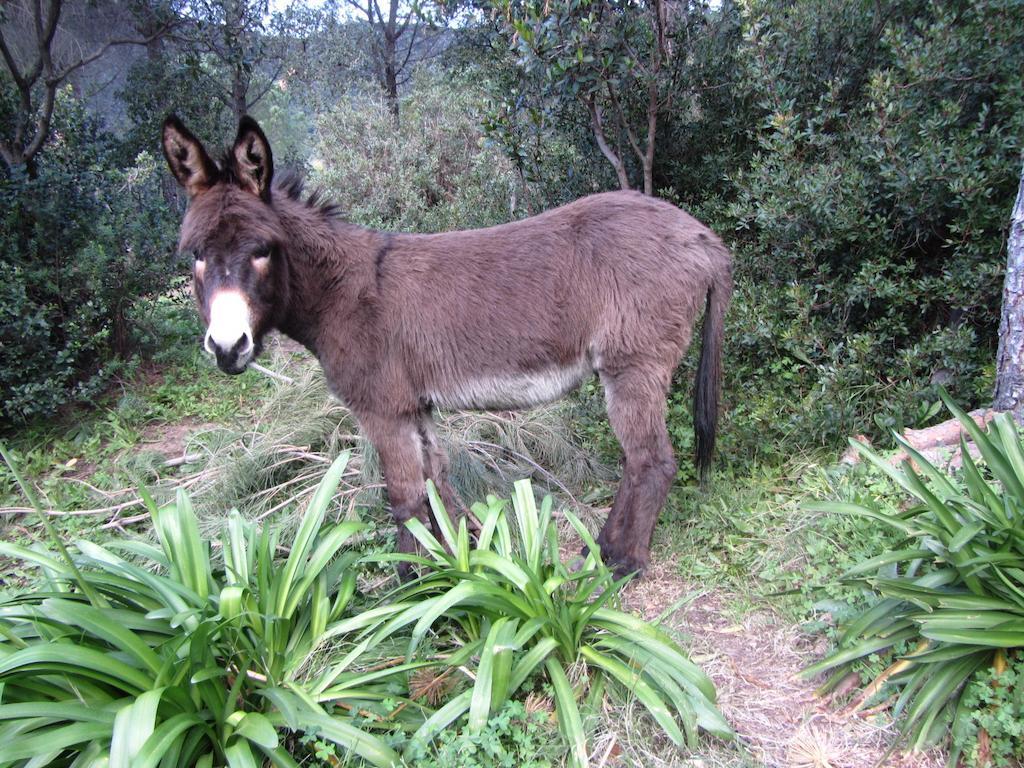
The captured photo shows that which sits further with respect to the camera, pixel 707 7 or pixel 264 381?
pixel 264 381

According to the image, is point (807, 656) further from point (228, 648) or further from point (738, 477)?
point (228, 648)

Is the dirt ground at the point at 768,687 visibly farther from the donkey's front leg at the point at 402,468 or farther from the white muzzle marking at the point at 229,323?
the white muzzle marking at the point at 229,323

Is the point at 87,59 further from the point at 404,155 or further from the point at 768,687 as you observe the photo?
the point at 768,687

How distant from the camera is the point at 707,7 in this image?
459 centimetres

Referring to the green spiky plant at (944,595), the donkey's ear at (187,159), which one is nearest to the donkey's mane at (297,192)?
the donkey's ear at (187,159)

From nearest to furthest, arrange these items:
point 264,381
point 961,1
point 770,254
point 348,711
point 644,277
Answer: point 348,711 → point 644,277 → point 961,1 → point 770,254 → point 264,381

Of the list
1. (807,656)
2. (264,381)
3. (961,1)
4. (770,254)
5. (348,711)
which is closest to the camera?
(348,711)

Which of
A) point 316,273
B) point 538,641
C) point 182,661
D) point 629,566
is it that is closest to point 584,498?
point 629,566

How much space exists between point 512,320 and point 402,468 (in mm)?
865

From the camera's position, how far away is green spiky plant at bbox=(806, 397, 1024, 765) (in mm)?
1949

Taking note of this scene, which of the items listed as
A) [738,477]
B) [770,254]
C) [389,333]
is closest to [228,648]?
[389,333]

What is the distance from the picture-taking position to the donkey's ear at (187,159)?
2.70 metres

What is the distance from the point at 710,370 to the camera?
3.20m

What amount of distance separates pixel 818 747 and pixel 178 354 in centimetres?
610
